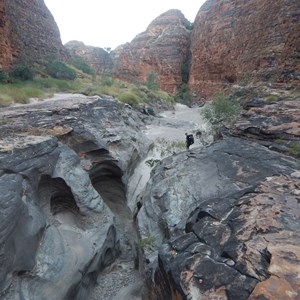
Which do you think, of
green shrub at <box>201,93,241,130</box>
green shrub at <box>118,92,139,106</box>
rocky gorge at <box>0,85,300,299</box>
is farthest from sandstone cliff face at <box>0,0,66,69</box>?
green shrub at <box>201,93,241,130</box>

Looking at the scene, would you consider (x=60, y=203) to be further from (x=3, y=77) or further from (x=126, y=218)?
(x=3, y=77)

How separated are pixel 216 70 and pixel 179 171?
2825cm

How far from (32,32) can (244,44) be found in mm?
22515

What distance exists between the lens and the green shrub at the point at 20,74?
17288 mm

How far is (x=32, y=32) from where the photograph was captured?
91.7 ft

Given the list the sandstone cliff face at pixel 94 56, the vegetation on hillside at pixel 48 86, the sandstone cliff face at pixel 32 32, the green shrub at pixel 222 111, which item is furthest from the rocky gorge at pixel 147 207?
the sandstone cliff face at pixel 94 56

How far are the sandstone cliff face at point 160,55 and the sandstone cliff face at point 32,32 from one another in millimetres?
11683

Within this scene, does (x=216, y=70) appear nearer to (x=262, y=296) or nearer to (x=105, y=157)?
(x=105, y=157)

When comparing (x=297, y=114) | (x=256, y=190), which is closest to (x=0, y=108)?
(x=256, y=190)

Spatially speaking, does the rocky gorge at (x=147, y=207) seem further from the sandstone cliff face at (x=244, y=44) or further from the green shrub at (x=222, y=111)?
the green shrub at (x=222, y=111)

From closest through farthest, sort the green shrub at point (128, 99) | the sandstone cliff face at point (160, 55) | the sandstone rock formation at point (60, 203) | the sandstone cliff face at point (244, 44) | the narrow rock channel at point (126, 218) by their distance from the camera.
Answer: the sandstone rock formation at point (60, 203)
the narrow rock channel at point (126, 218)
the sandstone cliff face at point (244, 44)
the green shrub at point (128, 99)
the sandstone cliff face at point (160, 55)

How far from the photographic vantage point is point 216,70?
32.2m

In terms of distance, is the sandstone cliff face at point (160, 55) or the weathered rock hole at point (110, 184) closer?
the weathered rock hole at point (110, 184)

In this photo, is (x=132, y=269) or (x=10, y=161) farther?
(x=132, y=269)
